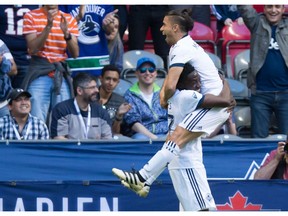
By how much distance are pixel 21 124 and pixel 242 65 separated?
3.80 meters

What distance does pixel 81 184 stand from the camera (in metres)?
10.2

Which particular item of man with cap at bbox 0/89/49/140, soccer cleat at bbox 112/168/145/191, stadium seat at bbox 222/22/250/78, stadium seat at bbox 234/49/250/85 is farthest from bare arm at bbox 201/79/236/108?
stadium seat at bbox 222/22/250/78

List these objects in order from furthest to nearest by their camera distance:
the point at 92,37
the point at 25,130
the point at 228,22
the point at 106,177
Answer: the point at 228,22 < the point at 92,37 < the point at 25,130 < the point at 106,177

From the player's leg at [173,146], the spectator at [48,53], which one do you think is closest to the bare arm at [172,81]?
the player's leg at [173,146]

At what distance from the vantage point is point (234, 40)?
1527 cm

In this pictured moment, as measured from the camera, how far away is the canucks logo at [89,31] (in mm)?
14039

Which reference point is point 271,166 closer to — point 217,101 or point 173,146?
point 217,101

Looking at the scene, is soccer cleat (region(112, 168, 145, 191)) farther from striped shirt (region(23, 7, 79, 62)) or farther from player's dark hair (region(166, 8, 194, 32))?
striped shirt (region(23, 7, 79, 62))

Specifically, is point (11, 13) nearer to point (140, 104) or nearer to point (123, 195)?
point (140, 104)

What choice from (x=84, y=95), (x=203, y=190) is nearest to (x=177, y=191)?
(x=203, y=190)

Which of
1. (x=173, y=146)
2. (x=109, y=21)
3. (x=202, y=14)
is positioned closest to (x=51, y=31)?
(x=109, y=21)

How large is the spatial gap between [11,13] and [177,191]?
466 centimetres

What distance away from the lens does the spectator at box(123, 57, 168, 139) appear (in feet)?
41.7

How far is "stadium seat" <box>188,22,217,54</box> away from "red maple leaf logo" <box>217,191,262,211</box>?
503 cm
